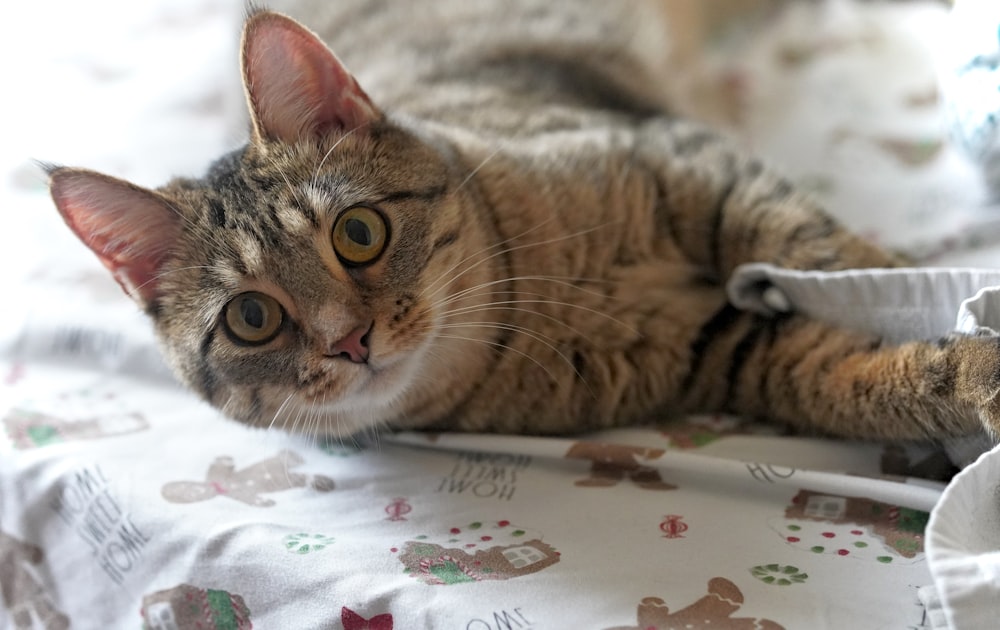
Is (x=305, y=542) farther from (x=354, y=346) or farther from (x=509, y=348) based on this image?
(x=509, y=348)

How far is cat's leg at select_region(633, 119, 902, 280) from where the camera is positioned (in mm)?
1563

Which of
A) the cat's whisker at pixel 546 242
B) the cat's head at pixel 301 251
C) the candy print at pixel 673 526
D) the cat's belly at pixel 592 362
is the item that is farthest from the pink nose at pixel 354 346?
the candy print at pixel 673 526

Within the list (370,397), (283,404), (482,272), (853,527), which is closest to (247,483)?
(283,404)

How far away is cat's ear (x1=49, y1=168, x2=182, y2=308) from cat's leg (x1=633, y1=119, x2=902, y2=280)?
3.21 ft

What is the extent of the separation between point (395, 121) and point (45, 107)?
4.72ft

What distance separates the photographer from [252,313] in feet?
4.47

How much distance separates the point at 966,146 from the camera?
164cm

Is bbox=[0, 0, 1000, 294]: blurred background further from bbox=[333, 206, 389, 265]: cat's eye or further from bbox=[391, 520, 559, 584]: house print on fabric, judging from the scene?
bbox=[391, 520, 559, 584]: house print on fabric

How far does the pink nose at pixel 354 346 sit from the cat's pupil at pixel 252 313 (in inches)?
5.8

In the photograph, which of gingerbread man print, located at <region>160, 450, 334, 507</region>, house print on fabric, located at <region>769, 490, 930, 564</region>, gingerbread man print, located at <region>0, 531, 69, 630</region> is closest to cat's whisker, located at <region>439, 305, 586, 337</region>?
gingerbread man print, located at <region>160, 450, 334, 507</region>

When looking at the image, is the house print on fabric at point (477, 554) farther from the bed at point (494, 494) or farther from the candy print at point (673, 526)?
the candy print at point (673, 526)

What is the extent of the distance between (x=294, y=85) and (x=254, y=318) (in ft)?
1.35

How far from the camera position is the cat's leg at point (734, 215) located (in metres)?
1.56

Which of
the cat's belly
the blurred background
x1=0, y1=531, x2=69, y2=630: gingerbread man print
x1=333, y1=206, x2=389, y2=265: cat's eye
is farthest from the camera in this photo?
the blurred background
